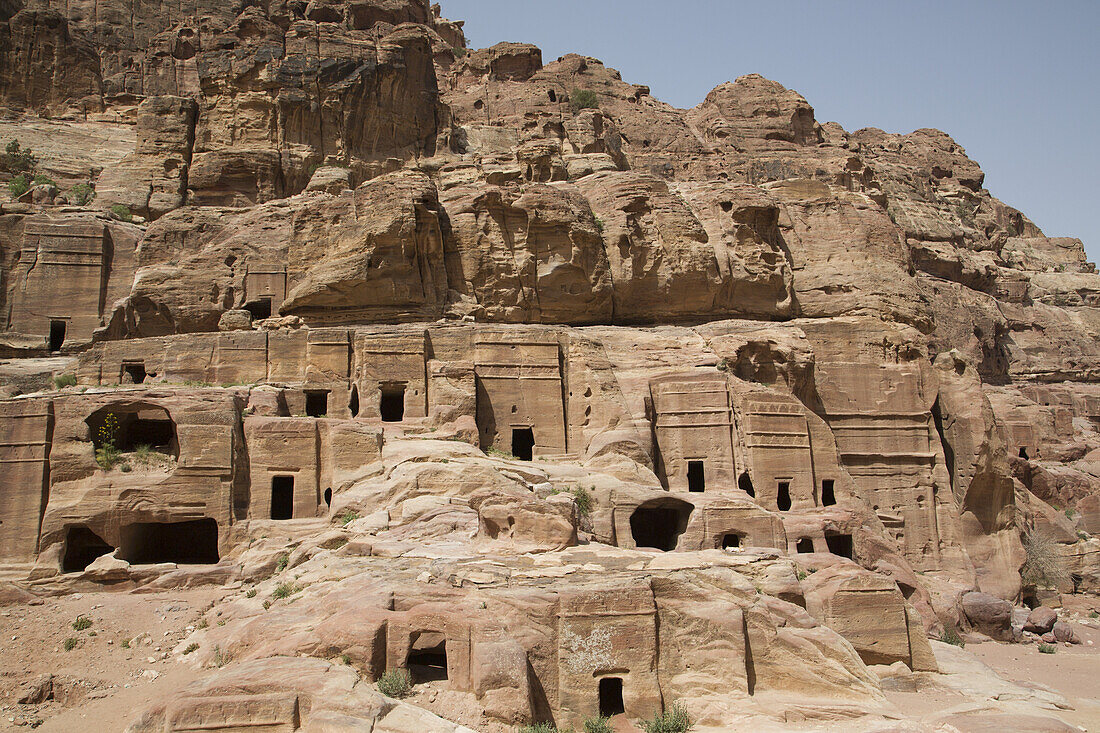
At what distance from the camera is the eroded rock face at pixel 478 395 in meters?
17.6

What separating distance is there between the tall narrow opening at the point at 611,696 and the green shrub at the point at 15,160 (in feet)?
124

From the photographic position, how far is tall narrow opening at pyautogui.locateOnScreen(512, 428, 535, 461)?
30703mm

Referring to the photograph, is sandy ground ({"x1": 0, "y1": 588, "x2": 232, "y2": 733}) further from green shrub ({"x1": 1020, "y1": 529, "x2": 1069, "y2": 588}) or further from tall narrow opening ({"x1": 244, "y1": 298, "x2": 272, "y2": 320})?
green shrub ({"x1": 1020, "y1": 529, "x2": 1069, "y2": 588})

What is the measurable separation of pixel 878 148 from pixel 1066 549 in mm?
41811

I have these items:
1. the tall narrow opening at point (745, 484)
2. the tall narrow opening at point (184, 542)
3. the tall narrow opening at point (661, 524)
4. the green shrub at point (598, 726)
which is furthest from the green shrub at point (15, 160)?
the green shrub at point (598, 726)

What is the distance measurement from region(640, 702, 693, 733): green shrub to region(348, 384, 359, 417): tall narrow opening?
15766 millimetres

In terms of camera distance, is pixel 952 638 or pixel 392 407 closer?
pixel 952 638

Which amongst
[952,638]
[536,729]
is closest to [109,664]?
[536,729]

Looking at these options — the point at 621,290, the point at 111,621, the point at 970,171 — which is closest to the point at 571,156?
the point at 621,290

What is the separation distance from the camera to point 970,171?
74688mm

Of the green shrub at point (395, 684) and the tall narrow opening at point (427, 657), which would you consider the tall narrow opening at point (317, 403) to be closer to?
the tall narrow opening at point (427, 657)

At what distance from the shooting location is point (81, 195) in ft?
130

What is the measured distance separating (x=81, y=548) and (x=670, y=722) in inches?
681

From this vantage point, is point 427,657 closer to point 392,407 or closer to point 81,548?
point 81,548
